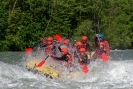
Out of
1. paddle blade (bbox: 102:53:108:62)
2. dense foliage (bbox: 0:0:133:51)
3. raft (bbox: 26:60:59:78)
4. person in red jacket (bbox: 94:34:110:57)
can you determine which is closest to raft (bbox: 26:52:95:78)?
raft (bbox: 26:60:59:78)

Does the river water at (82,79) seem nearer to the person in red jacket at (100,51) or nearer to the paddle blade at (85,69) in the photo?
the paddle blade at (85,69)

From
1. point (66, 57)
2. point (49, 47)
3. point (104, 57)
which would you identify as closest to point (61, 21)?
point (49, 47)

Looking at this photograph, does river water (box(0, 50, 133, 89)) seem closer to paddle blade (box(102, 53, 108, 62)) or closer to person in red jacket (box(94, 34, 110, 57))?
paddle blade (box(102, 53, 108, 62))

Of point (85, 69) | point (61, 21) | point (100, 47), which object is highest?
point (100, 47)

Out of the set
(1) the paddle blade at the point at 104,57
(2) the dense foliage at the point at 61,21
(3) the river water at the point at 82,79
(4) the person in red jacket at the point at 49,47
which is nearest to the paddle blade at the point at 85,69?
(3) the river water at the point at 82,79

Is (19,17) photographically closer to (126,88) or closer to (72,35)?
(72,35)

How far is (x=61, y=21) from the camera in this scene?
3872 centimetres

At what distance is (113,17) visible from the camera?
1817 inches

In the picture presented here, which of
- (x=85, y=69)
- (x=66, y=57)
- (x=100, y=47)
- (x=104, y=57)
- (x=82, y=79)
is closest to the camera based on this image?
(x=82, y=79)

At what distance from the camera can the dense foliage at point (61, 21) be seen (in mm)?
35188

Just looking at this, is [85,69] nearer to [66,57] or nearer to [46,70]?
[66,57]

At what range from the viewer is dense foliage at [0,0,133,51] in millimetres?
35188

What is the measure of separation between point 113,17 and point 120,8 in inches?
117

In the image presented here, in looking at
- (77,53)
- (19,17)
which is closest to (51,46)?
(77,53)
